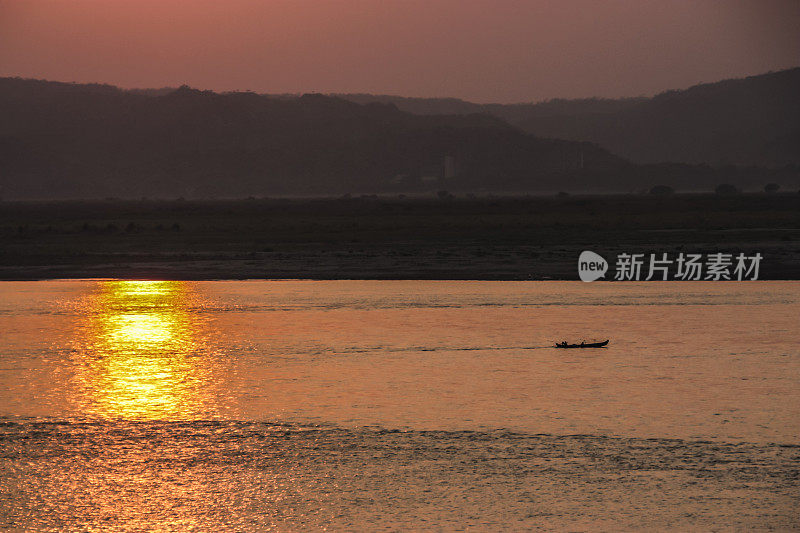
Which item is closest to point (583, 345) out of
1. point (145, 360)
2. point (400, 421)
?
point (400, 421)

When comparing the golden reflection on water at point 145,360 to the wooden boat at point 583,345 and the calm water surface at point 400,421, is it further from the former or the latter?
the wooden boat at point 583,345

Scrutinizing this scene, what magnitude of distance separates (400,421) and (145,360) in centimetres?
561

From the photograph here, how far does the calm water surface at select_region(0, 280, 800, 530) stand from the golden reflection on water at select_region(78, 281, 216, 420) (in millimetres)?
59


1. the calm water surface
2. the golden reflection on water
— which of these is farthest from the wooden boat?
the golden reflection on water

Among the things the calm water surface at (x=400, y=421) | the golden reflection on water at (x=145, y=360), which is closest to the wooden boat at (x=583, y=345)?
the calm water surface at (x=400, y=421)

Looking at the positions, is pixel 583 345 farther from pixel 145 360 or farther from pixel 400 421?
pixel 145 360

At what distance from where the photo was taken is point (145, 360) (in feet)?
51.5

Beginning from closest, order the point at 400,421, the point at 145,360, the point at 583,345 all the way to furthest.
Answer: the point at 400,421 → the point at 145,360 → the point at 583,345

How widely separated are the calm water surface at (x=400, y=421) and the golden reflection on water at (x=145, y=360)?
0.06 metres

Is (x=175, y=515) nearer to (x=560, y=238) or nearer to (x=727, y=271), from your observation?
(x=727, y=271)

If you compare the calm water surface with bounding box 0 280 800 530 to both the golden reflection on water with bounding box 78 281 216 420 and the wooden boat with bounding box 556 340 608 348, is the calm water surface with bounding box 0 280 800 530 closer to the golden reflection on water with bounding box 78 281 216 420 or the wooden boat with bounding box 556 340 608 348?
the golden reflection on water with bounding box 78 281 216 420

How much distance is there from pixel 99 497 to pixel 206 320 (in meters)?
12.5

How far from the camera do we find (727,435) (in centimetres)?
1067

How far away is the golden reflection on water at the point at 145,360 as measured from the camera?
481 inches
